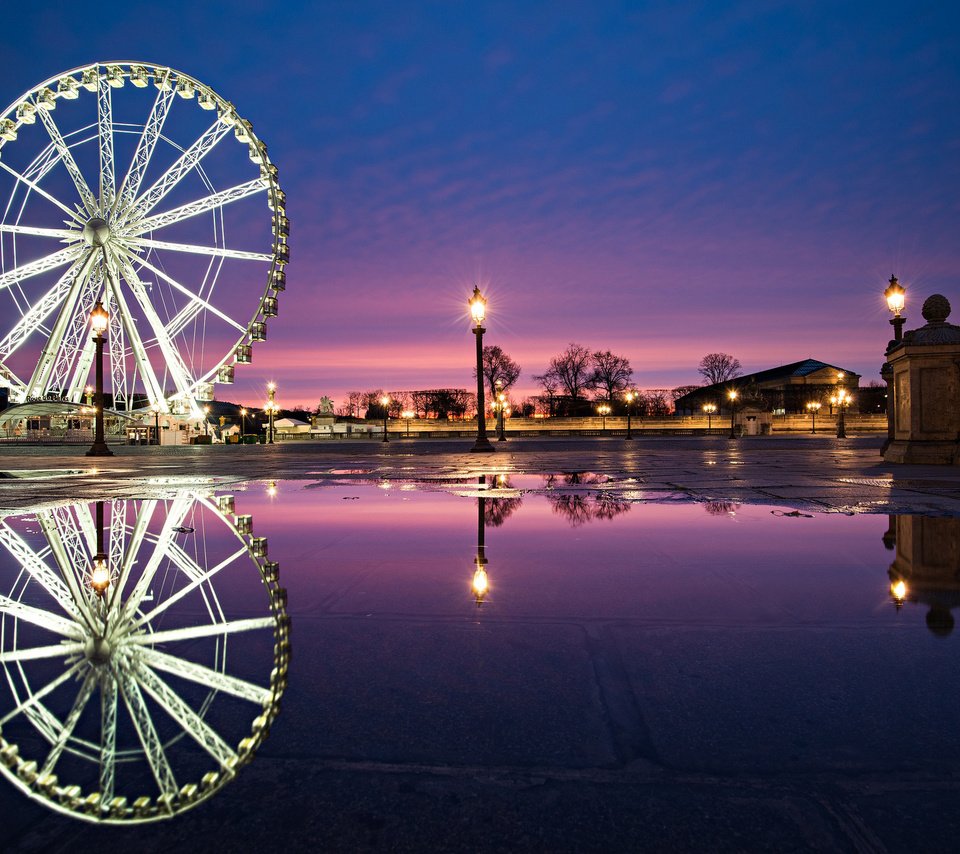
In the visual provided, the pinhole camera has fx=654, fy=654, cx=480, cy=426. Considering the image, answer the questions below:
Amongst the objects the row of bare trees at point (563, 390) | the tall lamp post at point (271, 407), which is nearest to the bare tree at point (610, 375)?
the row of bare trees at point (563, 390)

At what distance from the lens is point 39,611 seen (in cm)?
330

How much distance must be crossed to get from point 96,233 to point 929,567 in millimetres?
38942

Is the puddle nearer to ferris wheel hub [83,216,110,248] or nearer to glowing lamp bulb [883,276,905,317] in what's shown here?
glowing lamp bulb [883,276,905,317]

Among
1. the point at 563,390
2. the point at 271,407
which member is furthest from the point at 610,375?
the point at 271,407

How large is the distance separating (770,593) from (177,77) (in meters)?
36.0

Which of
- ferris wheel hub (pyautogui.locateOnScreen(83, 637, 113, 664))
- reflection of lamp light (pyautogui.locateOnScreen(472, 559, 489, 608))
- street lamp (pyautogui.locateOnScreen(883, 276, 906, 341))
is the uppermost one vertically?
street lamp (pyautogui.locateOnScreen(883, 276, 906, 341))

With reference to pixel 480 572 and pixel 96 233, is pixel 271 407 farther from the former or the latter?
pixel 480 572

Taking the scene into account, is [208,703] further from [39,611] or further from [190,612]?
[39,611]

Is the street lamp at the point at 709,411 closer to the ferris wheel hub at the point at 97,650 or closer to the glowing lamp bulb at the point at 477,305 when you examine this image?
the glowing lamp bulb at the point at 477,305

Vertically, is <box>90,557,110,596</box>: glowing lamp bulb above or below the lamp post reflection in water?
above

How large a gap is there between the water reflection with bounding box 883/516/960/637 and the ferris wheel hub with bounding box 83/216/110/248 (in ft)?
124

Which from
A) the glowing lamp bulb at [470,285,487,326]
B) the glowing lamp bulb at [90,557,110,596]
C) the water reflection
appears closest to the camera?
the water reflection

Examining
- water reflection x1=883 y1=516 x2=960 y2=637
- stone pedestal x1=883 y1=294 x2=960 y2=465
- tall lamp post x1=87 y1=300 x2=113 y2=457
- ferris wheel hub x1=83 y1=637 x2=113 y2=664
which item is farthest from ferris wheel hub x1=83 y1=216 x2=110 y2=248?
water reflection x1=883 y1=516 x2=960 y2=637

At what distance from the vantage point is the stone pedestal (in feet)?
49.9
